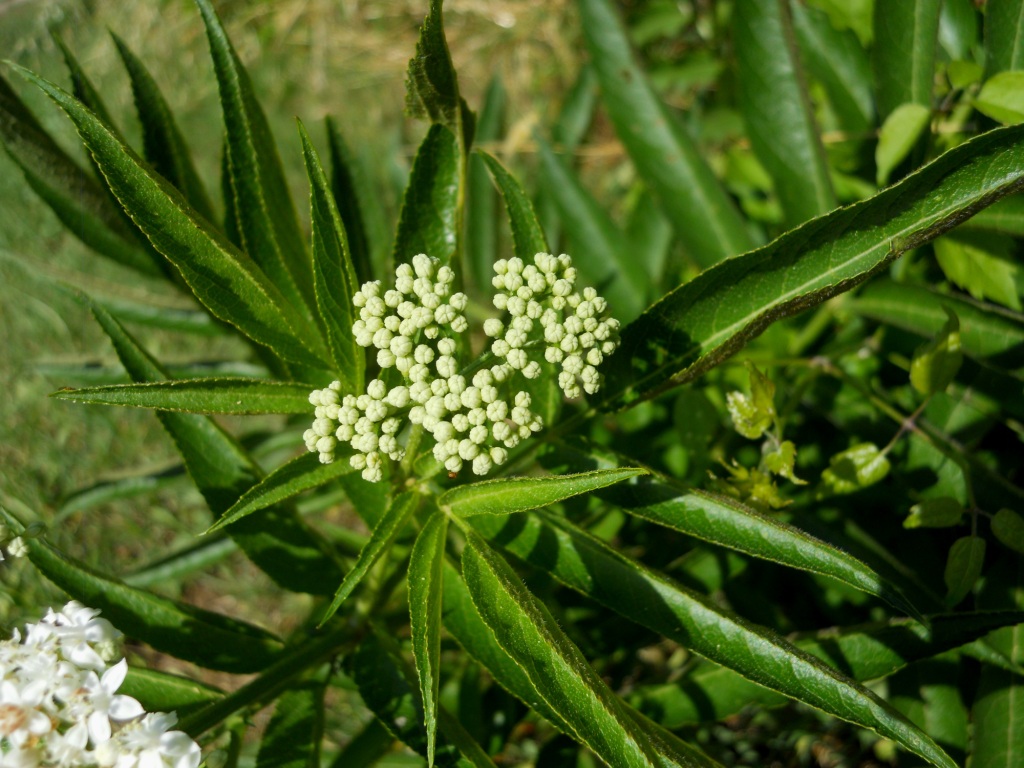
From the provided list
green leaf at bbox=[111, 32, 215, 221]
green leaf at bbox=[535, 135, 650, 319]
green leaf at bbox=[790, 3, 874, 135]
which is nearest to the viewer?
green leaf at bbox=[111, 32, 215, 221]

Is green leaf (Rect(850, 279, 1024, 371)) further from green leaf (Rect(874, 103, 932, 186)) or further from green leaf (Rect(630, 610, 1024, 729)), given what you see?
green leaf (Rect(630, 610, 1024, 729))

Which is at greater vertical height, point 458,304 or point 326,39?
point 326,39

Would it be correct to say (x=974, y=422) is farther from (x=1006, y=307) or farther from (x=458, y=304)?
A: (x=458, y=304)

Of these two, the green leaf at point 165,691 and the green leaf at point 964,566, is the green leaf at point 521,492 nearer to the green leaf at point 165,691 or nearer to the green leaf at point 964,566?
the green leaf at point 165,691

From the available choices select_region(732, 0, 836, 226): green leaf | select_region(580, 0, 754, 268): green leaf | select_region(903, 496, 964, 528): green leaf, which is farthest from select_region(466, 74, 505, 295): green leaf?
select_region(903, 496, 964, 528): green leaf

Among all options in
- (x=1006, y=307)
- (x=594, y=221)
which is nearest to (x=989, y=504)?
(x=1006, y=307)

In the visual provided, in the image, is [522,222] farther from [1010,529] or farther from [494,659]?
[1010,529]
